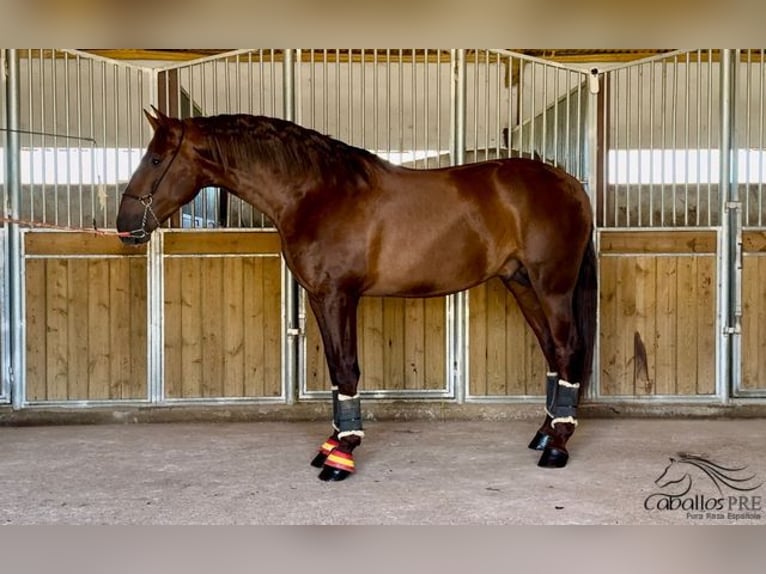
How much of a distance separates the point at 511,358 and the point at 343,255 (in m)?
1.57

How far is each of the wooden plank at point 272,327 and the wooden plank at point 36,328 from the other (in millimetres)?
1233

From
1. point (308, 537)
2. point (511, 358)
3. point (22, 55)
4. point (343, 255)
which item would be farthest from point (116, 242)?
point (308, 537)

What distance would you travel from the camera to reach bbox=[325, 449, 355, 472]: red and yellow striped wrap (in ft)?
8.84

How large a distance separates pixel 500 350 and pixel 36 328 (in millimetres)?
2655

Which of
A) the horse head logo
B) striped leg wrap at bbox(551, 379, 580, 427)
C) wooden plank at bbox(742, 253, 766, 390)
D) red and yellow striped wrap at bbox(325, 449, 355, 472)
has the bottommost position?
the horse head logo

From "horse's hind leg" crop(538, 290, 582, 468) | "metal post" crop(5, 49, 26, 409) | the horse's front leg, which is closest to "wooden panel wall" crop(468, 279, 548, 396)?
"horse's hind leg" crop(538, 290, 582, 468)

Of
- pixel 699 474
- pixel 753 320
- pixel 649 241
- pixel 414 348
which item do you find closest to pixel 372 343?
pixel 414 348

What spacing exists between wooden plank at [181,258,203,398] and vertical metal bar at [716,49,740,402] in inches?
119

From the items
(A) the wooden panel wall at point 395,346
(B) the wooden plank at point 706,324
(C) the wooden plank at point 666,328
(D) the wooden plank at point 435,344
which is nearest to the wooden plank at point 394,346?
(A) the wooden panel wall at point 395,346

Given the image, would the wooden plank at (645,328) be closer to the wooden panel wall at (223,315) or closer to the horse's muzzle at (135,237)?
the wooden panel wall at (223,315)

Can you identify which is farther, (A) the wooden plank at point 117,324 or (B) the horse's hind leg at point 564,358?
(A) the wooden plank at point 117,324

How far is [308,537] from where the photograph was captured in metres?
1.32

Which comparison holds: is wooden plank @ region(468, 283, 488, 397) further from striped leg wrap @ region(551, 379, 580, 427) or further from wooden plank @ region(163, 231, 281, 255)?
wooden plank @ region(163, 231, 281, 255)

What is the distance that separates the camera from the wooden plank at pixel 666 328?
3986 mm
